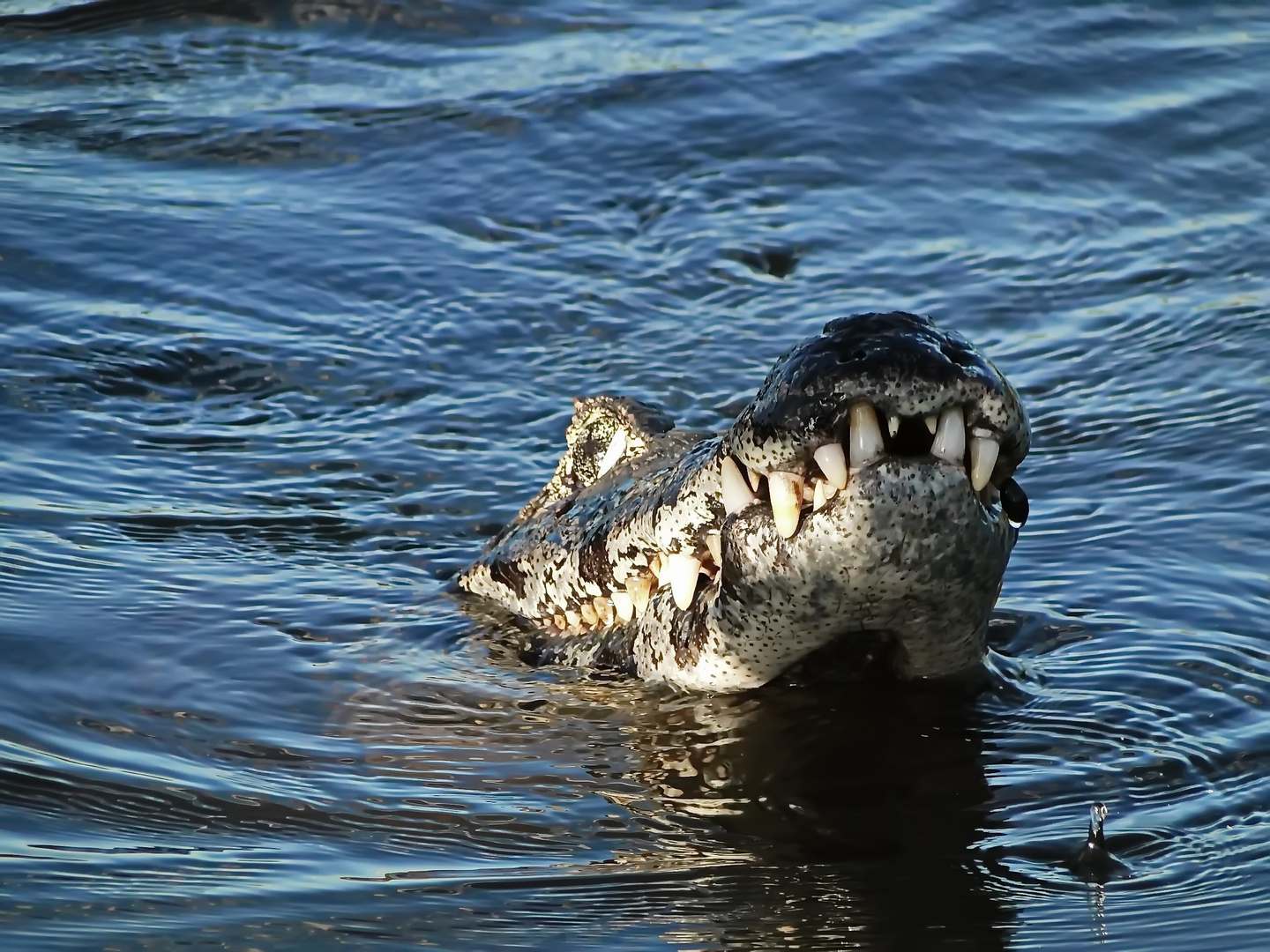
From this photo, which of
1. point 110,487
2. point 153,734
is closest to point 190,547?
point 110,487

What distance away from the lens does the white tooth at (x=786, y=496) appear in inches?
144

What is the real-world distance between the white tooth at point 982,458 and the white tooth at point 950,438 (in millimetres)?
33

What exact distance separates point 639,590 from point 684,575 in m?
0.31

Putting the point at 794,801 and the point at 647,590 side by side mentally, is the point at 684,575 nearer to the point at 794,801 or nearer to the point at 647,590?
the point at 647,590

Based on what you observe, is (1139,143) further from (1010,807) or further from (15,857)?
(15,857)

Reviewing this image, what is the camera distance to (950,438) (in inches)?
143

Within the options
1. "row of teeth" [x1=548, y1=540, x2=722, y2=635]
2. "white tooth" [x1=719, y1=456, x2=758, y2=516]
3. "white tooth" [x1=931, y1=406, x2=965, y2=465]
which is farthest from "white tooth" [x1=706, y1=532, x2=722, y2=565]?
"white tooth" [x1=931, y1=406, x2=965, y2=465]

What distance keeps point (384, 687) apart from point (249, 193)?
473 centimetres

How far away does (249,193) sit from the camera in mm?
8664

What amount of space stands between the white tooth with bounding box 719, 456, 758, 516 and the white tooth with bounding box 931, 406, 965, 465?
41cm

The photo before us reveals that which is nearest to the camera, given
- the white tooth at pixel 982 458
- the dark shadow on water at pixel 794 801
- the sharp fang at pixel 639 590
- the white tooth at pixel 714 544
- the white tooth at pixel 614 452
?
the dark shadow on water at pixel 794 801

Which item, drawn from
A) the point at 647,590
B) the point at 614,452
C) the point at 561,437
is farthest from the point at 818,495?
the point at 561,437

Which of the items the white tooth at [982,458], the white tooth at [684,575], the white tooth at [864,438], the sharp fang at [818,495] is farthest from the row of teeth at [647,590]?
the white tooth at [982,458]

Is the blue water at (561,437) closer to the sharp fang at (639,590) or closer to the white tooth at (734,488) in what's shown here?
the sharp fang at (639,590)
